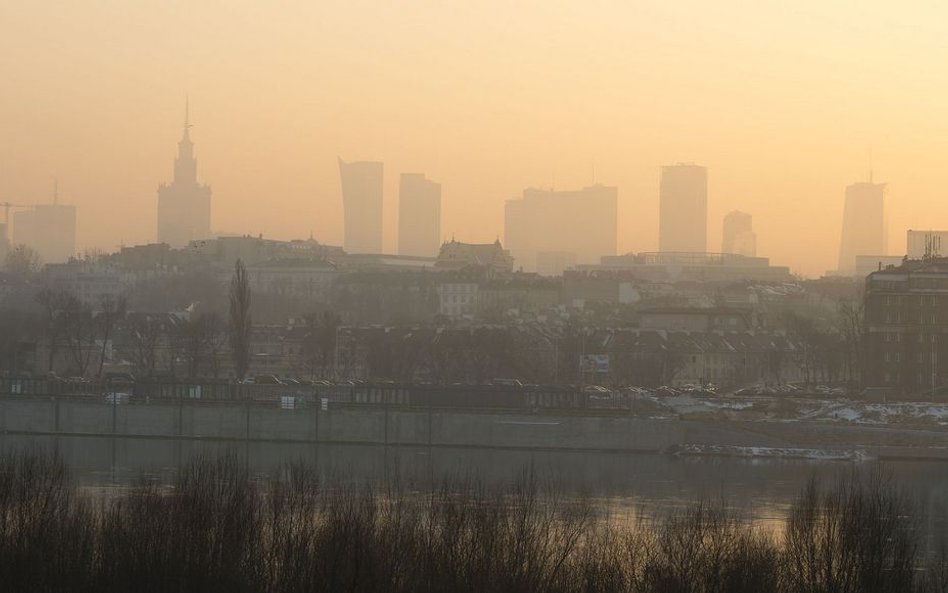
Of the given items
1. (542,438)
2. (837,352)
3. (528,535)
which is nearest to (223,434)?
(542,438)

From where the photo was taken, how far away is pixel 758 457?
180 feet

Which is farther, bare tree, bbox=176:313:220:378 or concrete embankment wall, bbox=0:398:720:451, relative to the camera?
bare tree, bbox=176:313:220:378

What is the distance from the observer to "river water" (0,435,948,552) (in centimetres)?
4072

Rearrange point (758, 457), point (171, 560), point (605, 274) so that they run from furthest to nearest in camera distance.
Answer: point (605, 274), point (758, 457), point (171, 560)

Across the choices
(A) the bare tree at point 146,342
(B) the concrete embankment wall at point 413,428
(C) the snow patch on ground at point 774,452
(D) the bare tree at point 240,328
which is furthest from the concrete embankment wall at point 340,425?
(A) the bare tree at point 146,342

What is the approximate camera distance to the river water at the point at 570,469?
134ft

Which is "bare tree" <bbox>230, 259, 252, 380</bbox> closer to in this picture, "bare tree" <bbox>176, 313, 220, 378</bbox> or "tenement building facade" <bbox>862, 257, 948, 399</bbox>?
"bare tree" <bbox>176, 313, 220, 378</bbox>

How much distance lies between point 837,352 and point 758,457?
2619cm

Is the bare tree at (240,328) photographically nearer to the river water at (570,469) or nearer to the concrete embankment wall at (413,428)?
the concrete embankment wall at (413,428)

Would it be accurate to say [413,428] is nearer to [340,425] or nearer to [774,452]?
[340,425]

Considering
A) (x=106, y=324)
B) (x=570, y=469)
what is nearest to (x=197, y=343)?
(x=106, y=324)

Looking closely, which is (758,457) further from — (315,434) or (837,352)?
(837,352)

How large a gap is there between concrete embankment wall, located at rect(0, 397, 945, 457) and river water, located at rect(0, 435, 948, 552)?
1230mm

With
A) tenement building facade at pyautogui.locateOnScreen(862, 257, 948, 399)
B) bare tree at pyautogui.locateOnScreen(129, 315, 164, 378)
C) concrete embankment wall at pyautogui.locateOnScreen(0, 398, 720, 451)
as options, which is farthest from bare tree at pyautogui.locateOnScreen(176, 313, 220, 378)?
tenement building facade at pyautogui.locateOnScreen(862, 257, 948, 399)
